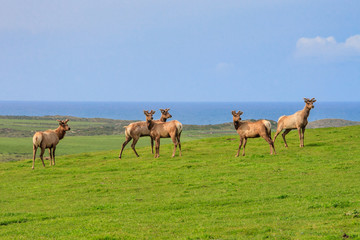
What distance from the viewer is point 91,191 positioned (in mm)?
19688

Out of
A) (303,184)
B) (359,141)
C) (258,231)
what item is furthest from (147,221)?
(359,141)

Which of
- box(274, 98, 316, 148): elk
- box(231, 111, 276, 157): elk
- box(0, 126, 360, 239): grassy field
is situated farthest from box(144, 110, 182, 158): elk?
box(274, 98, 316, 148): elk

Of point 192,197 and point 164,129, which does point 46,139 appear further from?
point 192,197

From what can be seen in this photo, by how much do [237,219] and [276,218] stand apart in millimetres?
1171

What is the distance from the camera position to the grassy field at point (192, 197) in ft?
41.0

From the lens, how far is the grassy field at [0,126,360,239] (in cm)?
1248

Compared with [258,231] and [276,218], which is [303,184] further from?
[258,231]

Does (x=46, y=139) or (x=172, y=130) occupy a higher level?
(x=172, y=130)

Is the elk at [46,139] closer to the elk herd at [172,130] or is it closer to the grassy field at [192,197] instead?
the elk herd at [172,130]

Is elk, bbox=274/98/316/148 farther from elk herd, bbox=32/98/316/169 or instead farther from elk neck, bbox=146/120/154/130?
elk neck, bbox=146/120/154/130

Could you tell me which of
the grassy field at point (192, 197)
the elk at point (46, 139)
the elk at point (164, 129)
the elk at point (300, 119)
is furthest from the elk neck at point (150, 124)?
the elk at point (300, 119)

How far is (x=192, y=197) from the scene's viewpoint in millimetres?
17078

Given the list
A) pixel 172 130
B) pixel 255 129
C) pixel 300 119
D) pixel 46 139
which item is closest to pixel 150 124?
pixel 172 130

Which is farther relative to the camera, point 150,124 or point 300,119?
point 300,119
